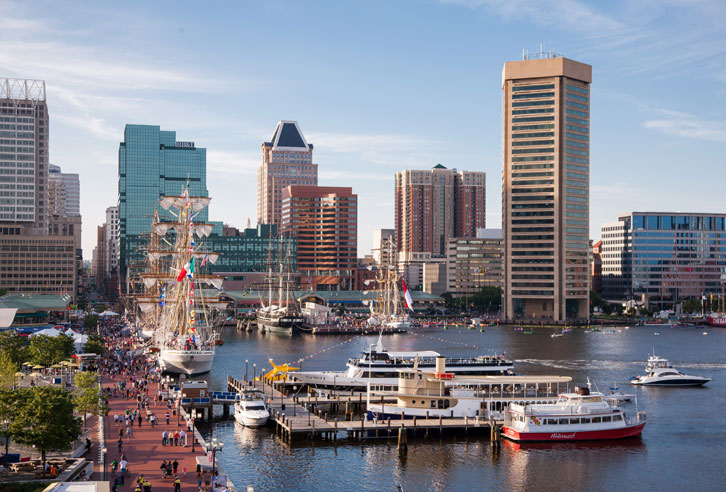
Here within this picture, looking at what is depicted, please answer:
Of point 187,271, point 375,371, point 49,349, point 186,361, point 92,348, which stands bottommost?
point 186,361

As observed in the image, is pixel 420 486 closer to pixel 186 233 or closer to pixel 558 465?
pixel 558 465

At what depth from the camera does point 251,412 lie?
78188 mm

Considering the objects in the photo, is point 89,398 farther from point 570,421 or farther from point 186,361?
point 186,361

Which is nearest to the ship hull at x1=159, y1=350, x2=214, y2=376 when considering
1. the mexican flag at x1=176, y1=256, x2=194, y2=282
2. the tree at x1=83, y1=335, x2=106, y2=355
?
the tree at x1=83, y1=335, x2=106, y2=355

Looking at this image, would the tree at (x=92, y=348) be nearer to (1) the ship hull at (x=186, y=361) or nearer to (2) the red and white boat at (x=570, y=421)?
(1) the ship hull at (x=186, y=361)

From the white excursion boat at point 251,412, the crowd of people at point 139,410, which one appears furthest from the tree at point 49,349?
the white excursion boat at point 251,412

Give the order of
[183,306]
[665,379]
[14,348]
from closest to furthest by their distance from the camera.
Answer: [14,348]
[665,379]
[183,306]

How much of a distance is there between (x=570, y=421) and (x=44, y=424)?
45.5 m

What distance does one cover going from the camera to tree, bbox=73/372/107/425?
215 feet

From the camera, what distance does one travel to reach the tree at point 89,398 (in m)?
65.6

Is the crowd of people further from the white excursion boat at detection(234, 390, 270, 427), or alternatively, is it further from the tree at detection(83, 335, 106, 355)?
the white excursion boat at detection(234, 390, 270, 427)

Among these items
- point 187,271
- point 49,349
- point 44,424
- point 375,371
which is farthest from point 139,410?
point 187,271

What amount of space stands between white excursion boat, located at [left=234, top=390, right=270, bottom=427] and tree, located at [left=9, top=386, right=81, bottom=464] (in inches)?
981

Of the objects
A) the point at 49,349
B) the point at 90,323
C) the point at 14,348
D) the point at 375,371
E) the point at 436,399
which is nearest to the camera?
the point at 436,399
